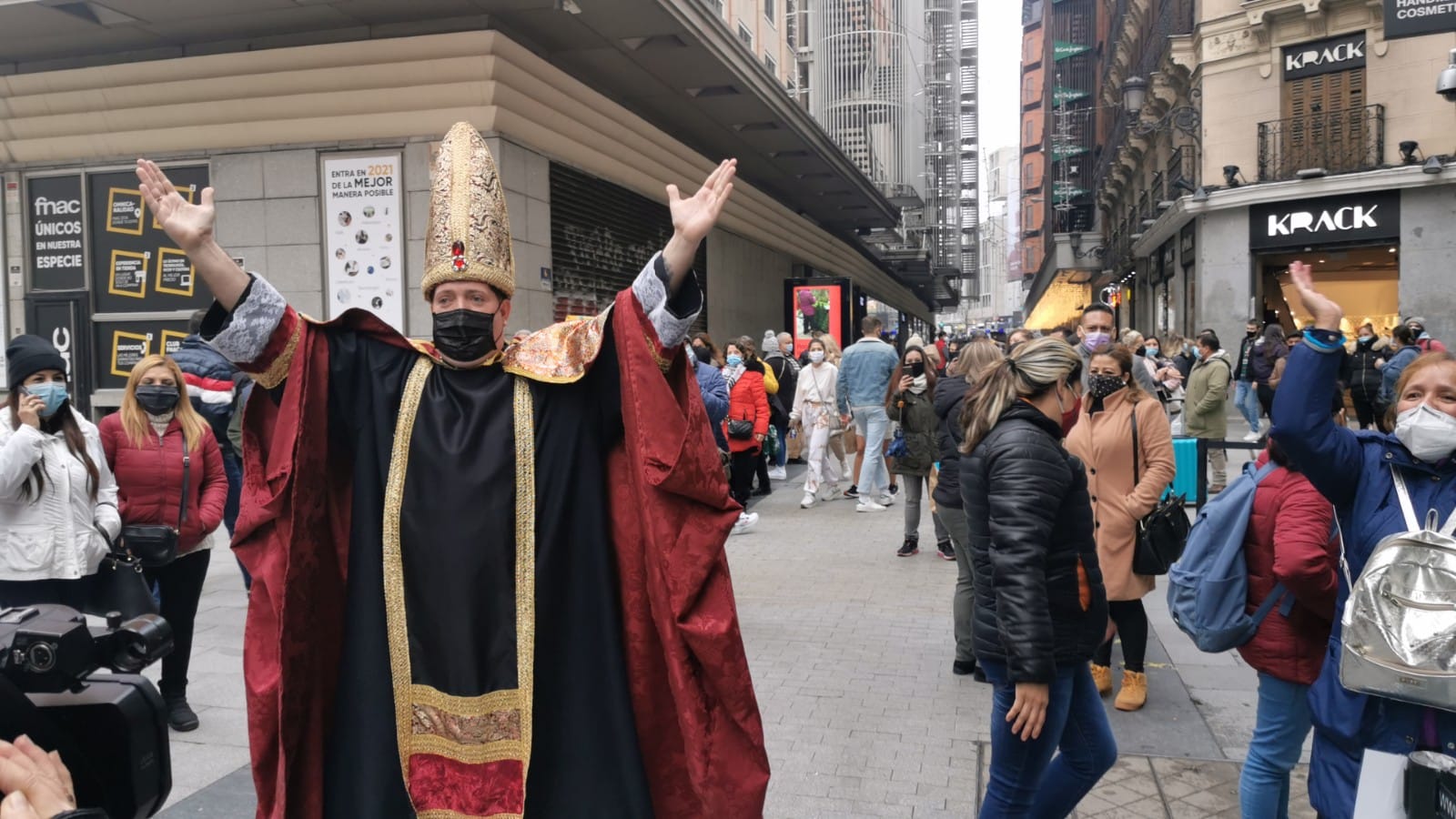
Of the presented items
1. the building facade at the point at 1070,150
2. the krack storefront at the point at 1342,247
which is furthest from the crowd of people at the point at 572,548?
the building facade at the point at 1070,150

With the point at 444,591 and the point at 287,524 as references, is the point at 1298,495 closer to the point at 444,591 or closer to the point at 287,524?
the point at 444,591

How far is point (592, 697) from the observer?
2.67m

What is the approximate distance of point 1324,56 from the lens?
2106 cm

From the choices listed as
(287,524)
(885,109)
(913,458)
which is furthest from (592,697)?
(885,109)

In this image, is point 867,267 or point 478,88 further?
point 867,267

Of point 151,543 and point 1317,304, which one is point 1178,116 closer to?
point 1317,304

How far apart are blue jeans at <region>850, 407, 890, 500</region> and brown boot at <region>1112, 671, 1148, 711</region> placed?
5.65m

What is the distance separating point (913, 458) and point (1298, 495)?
5.29 meters

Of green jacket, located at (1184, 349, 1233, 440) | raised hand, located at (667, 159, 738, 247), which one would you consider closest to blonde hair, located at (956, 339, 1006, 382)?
raised hand, located at (667, 159, 738, 247)

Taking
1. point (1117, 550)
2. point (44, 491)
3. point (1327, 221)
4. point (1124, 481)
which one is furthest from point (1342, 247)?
point (44, 491)

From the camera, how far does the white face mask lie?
253cm

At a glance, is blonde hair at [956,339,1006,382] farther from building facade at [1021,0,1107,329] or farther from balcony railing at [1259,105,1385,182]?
building facade at [1021,0,1107,329]

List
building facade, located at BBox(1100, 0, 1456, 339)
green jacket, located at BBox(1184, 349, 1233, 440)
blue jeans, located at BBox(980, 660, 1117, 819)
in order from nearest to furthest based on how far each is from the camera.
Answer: blue jeans, located at BBox(980, 660, 1117, 819) < green jacket, located at BBox(1184, 349, 1233, 440) < building facade, located at BBox(1100, 0, 1456, 339)

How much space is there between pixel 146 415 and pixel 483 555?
3.39m
